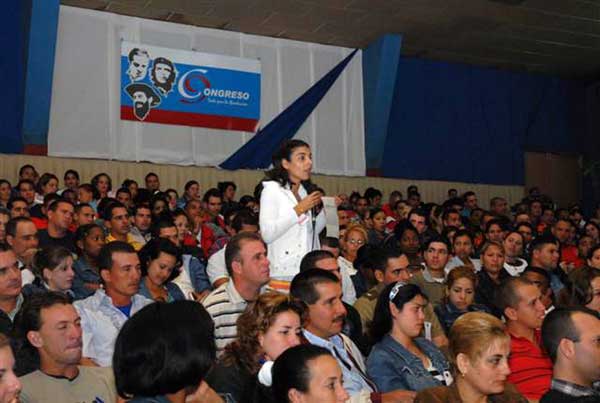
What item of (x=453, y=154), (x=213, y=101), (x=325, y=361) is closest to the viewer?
(x=325, y=361)

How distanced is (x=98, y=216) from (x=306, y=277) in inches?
156

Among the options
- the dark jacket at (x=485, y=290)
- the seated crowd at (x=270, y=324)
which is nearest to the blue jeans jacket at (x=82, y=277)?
the seated crowd at (x=270, y=324)

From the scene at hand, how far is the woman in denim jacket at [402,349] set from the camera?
3125 mm

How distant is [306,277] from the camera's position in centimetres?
320

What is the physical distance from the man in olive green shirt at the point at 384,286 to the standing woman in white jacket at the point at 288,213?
57cm

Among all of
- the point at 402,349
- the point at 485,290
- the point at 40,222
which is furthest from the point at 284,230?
the point at 40,222

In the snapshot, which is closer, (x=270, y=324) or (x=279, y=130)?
(x=270, y=324)

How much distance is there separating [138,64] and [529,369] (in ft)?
23.6

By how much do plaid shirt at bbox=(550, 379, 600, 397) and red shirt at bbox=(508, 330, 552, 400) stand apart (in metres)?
0.63

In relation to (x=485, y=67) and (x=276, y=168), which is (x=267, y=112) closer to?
(x=485, y=67)

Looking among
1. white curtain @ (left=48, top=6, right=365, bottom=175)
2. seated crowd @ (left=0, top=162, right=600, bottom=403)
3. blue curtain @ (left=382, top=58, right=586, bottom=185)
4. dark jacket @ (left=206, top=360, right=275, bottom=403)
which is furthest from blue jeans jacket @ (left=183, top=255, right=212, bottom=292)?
blue curtain @ (left=382, top=58, right=586, bottom=185)

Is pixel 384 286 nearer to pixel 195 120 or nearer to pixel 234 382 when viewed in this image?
pixel 234 382

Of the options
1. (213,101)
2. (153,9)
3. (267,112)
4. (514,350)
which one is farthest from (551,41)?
(514,350)

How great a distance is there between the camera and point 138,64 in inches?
367
